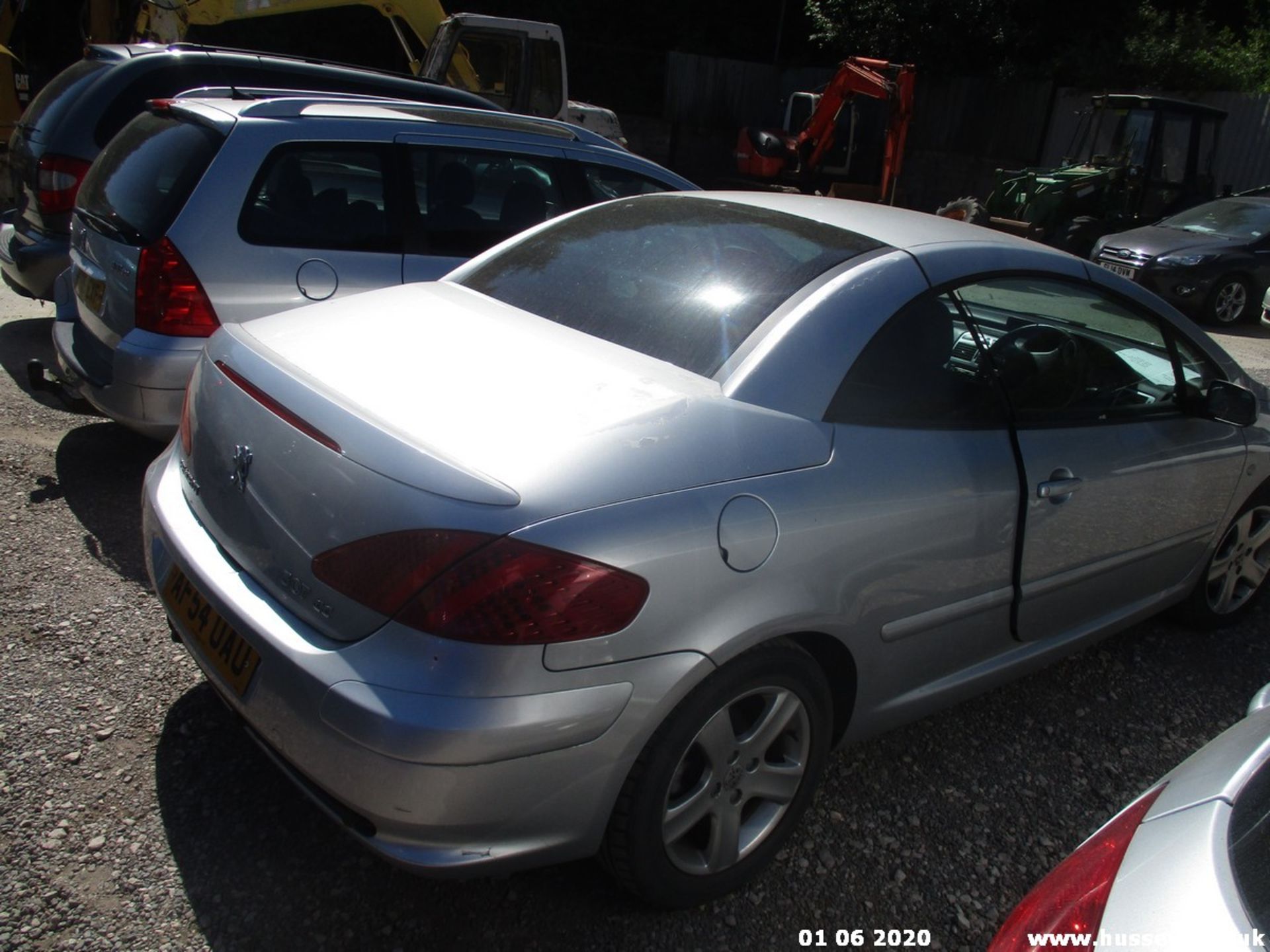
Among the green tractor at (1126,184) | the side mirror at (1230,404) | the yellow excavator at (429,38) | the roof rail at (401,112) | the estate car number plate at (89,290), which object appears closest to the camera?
the side mirror at (1230,404)

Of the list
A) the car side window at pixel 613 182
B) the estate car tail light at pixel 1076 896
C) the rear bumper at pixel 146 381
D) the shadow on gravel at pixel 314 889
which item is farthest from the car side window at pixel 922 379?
the car side window at pixel 613 182

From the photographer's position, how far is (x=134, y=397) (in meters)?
3.99

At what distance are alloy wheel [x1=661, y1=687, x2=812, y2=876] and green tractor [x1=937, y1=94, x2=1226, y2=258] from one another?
1300 centimetres

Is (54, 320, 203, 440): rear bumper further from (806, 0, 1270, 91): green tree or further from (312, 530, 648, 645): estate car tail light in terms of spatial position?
(806, 0, 1270, 91): green tree

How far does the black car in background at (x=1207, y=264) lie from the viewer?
11.5m

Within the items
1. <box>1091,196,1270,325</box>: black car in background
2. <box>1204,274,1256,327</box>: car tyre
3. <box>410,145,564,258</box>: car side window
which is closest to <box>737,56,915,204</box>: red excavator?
<box>1091,196,1270,325</box>: black car in background

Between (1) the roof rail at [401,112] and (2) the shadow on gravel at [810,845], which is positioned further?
(1) the roof rail at [401,112]

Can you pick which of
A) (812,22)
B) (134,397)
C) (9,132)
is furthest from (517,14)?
(134,397)

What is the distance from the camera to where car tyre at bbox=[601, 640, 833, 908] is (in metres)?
2.21

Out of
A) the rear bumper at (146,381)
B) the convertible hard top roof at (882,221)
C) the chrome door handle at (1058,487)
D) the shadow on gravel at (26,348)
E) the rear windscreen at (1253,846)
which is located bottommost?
the shadow on gravel at (26,348)

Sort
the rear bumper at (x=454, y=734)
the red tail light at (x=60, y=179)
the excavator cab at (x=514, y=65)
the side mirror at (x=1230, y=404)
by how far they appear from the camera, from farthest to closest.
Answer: the excavator cab at (x=514, y=65), the red tail light at (x=60, y=179), the side mirror at (x=1230, y=404), the rear bumper at (x=454, y=734)

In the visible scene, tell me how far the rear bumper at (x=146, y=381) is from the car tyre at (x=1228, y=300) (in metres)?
11.1

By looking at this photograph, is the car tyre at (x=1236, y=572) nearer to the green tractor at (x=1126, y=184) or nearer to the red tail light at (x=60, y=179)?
the red tail light at (x=60, y=179)

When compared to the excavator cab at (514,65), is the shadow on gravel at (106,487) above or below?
below
